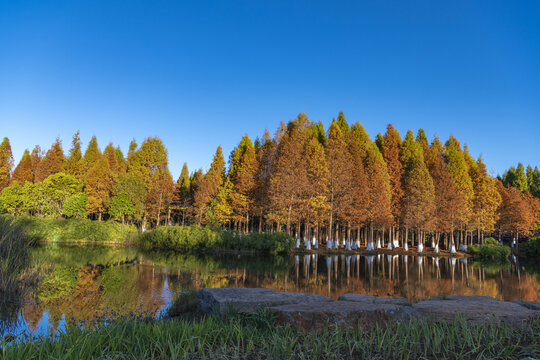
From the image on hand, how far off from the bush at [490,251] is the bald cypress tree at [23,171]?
194ft

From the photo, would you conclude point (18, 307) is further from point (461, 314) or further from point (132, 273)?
point (461, 314)

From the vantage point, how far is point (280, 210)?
2806cm

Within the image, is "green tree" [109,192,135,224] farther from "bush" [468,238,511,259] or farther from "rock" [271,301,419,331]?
"bush" [468,238,511,259]

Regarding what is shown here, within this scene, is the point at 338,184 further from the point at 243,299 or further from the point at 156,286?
the point at 243,299

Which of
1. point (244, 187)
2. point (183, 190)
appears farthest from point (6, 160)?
point (244, 187)

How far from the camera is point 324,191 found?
28.8m

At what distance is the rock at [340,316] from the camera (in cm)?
434

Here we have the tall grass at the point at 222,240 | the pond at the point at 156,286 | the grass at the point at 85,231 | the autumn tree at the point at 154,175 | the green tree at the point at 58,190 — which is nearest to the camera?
the pond at the point at 156,286

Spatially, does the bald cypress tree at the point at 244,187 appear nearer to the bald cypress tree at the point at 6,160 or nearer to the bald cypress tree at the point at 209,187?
the bald cypress tree at the point at 209,187

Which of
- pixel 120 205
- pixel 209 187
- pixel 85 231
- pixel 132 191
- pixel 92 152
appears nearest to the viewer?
pixel 85 231

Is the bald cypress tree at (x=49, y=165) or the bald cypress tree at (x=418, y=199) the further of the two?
the bald cypress tree at (x=49, y=165)

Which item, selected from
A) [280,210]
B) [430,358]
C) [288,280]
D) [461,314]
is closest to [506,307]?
[461,314]

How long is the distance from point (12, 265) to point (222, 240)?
705 inches

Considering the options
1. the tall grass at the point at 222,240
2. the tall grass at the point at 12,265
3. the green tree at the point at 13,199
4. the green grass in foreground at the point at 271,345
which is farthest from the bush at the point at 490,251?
the green tree at the point at 13,199
